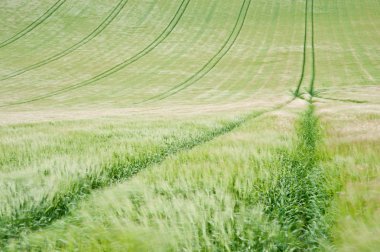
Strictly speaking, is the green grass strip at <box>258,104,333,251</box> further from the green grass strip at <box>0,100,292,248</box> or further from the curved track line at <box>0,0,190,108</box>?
the curved track line at <box>0,0,190,108</box>

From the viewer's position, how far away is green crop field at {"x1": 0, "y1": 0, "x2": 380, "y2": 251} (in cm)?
231

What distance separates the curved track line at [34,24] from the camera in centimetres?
6453

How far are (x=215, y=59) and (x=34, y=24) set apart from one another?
39.6 m

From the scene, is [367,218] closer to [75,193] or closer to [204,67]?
[75,193]

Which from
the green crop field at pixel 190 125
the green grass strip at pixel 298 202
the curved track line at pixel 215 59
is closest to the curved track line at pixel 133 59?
the green crop field at pixel 190 125

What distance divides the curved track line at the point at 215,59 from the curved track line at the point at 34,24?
3763cm

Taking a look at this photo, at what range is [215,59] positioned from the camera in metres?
59.0

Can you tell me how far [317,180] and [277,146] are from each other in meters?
1.65

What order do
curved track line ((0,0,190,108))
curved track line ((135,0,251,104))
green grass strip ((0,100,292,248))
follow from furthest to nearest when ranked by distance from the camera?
curved track line ((135,0,251,104)) → curved track line ((0,0,190,108)) → green grass strip ((0,100,292,248))

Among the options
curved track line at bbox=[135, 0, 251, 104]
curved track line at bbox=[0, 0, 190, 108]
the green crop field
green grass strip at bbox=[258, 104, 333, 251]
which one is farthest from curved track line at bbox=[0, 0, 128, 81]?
green grass strip at bbox=[258, 104, 333, 251]

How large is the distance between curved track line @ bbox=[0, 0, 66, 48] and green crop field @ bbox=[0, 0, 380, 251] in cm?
43

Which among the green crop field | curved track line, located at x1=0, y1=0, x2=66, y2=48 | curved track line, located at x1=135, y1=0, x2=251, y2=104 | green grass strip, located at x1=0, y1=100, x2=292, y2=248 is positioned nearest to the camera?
the green crop field

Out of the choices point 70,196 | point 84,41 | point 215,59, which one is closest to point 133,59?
point 84,41

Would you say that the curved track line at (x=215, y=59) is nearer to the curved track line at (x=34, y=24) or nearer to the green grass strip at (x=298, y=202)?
the curved track line at (x=34, y=24)
